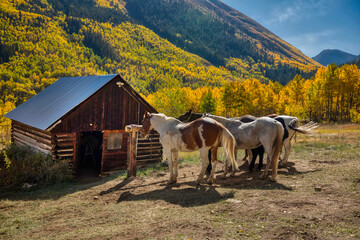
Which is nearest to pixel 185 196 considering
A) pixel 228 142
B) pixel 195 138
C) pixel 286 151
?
pixel 195 138

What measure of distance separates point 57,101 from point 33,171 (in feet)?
19.0

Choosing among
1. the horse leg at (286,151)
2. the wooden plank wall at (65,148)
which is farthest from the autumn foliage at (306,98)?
the wooden plank wall at (65,148)

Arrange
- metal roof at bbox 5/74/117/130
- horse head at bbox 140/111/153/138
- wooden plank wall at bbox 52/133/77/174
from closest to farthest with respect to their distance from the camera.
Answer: horse head at bbox 140/111/153/138 → wooden plank wall at bbox 52/133/77/174 → metal roof at bbox 5/74/117/130

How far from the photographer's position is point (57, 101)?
1658 centimetres

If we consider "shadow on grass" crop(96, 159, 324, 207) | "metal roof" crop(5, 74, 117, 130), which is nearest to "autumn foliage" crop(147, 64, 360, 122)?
"metal roof" crop(5, 74, 117, 130)

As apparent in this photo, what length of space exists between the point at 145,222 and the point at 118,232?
2.58 feet

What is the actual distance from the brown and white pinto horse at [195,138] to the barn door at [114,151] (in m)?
5.70

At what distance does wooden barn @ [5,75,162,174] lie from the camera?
13.8 meters

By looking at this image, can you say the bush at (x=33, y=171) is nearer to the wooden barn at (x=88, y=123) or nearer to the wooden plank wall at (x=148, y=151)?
the wooden barn at (x=88, y=123)

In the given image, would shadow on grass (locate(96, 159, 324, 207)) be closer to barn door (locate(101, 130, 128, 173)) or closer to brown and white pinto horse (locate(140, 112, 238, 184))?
brown and white pinto horse (locate(140, 112, 238, 184))

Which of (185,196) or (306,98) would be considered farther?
(306,98)

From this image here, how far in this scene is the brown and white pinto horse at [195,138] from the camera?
908 centimetres

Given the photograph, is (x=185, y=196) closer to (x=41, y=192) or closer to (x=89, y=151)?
(x=41, y=192)

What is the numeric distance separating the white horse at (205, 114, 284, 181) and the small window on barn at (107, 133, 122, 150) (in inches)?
317
